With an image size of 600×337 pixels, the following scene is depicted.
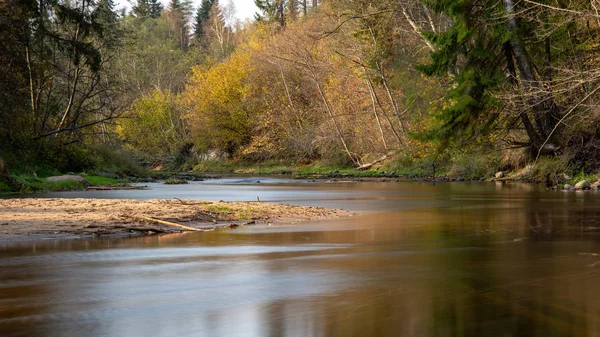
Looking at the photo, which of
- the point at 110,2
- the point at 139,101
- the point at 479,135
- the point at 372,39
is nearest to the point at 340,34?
the point at 372,39

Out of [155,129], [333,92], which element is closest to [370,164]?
[333,92]

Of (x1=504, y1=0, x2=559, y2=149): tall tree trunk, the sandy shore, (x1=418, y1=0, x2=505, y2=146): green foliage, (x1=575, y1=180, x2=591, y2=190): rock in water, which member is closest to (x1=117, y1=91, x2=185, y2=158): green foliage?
(x1=418, y1=0, x2=505, y2=146): green foliage

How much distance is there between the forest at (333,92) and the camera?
27.0 metres

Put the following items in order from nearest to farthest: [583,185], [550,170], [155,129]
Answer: [583,185] → [550,170] → [155,129]

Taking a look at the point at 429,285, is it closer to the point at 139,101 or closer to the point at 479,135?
the point at 479,135

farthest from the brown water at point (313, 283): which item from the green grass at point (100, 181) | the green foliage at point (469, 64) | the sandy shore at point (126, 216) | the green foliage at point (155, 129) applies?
the green foliage at point (155, 129)

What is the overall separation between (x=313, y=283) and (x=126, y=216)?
22.5 ft

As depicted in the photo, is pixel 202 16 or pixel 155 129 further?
pixel 202 16

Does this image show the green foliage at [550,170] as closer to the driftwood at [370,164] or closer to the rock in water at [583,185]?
the rock in water at [583,185]

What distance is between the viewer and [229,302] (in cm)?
774

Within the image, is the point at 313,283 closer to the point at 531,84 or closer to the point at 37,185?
the point at 531,84

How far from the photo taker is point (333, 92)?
50500 millimetres

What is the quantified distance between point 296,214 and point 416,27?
73.2ft

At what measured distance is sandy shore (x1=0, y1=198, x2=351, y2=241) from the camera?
1315 centimetres
